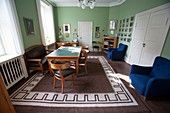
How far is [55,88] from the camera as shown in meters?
2.18

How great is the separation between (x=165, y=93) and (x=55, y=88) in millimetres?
2589

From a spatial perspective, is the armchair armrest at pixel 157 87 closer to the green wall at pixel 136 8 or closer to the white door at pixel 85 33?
the green wall at pixel 136 8

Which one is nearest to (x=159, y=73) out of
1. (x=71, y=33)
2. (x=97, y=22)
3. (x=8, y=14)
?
(x=8, y=14)

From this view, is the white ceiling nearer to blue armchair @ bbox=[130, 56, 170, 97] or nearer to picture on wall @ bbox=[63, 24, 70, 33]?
picture on wall @ bbox=[63, 24, 70, 33]

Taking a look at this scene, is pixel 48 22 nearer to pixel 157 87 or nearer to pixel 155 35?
pixel 155 35

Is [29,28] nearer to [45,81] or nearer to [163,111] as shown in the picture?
[45,81]

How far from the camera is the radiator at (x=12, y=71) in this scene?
76.0 inches

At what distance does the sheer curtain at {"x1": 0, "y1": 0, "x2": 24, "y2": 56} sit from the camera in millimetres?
2119

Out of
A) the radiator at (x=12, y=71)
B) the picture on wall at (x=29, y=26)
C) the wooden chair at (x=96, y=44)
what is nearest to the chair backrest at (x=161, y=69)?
the radiator at (x=12, y=71)

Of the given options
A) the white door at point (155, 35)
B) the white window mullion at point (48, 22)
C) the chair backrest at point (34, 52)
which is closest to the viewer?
the white door at point (155, 35)

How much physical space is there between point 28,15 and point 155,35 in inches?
172

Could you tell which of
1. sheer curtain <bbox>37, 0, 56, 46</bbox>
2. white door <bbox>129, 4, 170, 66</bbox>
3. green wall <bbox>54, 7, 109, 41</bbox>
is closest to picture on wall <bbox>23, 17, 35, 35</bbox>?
sheer curtain <bbox>37, 0, 56, 46</bbox>

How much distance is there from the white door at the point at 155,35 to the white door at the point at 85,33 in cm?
364

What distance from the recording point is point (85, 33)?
5887mm
